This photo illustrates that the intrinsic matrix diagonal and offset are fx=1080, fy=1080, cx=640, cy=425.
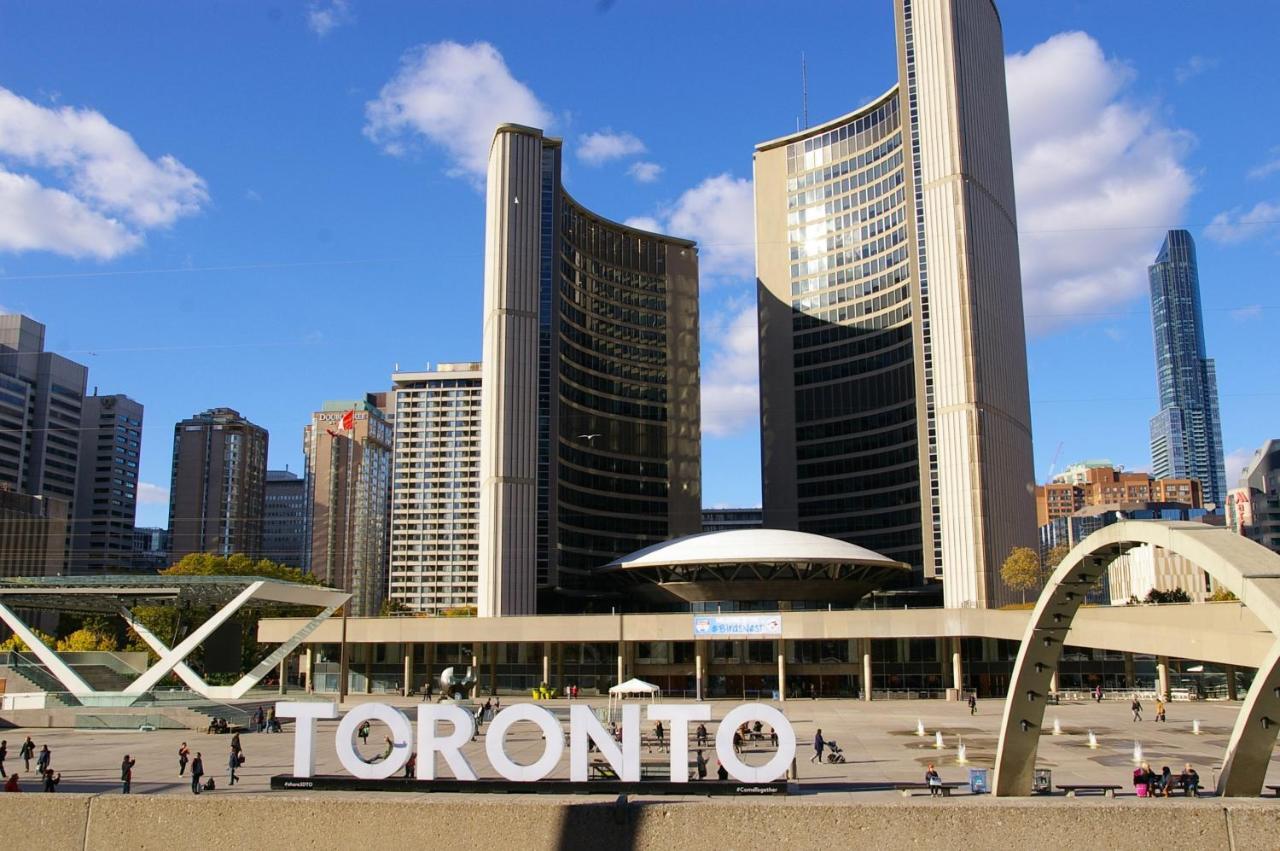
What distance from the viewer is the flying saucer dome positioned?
3885 inches

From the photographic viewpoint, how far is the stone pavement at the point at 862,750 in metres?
36.8

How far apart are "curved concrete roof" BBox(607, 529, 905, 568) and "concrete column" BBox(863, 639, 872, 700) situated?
41.8 ft

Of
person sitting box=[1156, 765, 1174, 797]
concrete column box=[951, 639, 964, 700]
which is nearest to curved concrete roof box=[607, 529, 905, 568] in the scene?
concrete column box=[951, 639, 964, 700]

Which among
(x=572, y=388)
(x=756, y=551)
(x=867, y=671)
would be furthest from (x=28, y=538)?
(x=867, y=671)

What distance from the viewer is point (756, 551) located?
98438 millimetres

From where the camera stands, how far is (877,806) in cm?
1638

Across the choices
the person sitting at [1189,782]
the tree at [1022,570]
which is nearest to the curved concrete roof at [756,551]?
the tree at [1022,570]

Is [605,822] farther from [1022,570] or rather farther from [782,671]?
[1022,570]

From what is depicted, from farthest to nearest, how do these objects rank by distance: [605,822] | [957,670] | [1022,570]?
[1022,570] → [957,670] → [605,822]

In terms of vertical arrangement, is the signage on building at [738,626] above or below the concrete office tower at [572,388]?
below

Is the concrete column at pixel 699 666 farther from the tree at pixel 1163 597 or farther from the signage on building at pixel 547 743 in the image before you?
the signage on building at pixel 547 743

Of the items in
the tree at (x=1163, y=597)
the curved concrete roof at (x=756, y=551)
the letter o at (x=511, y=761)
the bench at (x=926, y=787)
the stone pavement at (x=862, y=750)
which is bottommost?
the stone pavement at (x=862, y=750)

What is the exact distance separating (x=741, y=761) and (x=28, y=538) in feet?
616

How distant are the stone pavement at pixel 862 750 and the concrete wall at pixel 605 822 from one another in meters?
11.2
